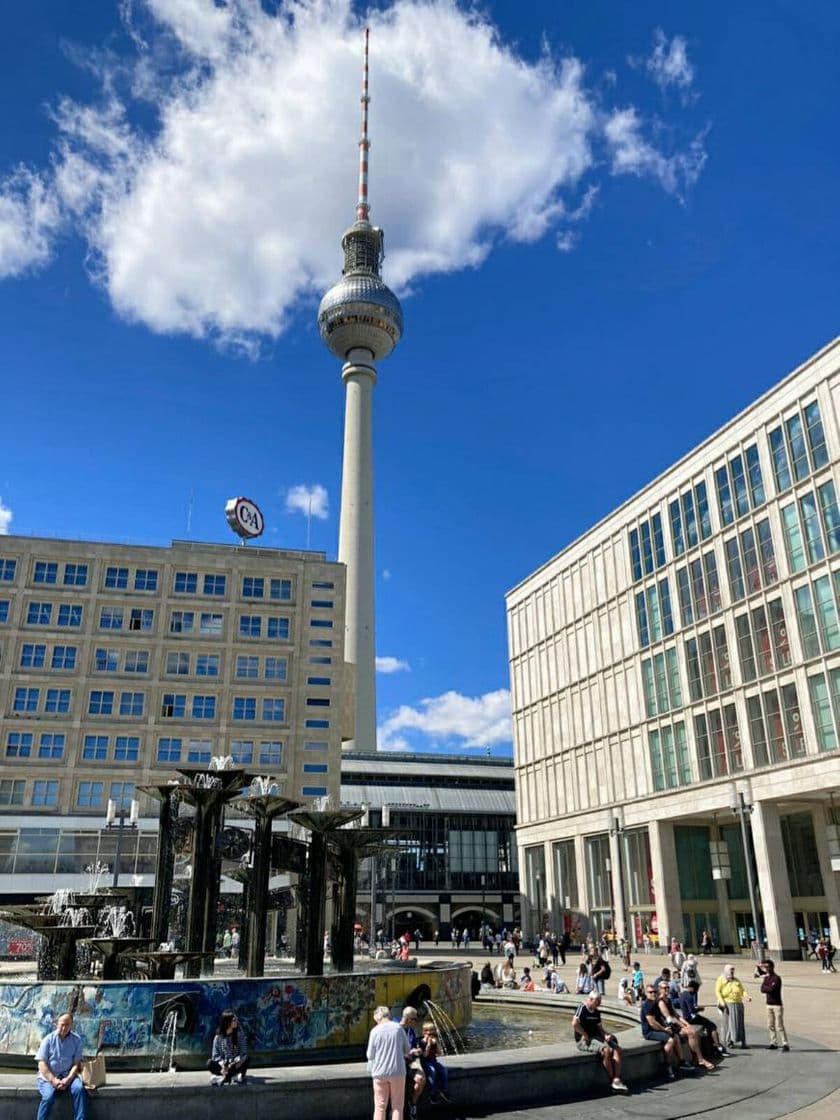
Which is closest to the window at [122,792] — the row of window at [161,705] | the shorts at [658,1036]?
the row of window at [161,705]

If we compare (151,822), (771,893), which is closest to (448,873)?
(151,822)

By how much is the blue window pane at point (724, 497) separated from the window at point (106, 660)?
43.7 m

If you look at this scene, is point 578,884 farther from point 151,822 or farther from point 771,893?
point 151,822

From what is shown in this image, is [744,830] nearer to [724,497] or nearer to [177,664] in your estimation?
[724,497]

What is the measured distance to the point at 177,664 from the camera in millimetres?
67750

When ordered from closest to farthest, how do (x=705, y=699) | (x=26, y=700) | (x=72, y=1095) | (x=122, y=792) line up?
(x=72, y=1095) → (x=705, y=699) → (x=122, y=792) → (x=26, y=700)

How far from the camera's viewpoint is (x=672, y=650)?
5497 centimetres

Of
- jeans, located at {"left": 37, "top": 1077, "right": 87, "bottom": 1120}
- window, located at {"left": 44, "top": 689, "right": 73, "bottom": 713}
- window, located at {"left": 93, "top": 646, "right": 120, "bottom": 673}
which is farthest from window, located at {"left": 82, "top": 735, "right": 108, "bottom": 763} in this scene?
jeans, located at {"left": 37, "top": 1077, "right": 87, "bottom": 1120}

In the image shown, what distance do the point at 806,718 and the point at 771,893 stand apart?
891 cm

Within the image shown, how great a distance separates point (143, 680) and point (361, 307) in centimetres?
7471

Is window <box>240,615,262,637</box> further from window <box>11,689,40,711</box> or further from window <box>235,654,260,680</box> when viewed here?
Answer: window <box>11,689,40,711</box>

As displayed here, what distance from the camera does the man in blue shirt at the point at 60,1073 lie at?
10.8 m

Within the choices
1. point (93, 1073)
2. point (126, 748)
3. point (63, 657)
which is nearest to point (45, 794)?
point (126, 748)

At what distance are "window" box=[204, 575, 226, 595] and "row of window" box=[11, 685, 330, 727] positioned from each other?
8152 millimetres
